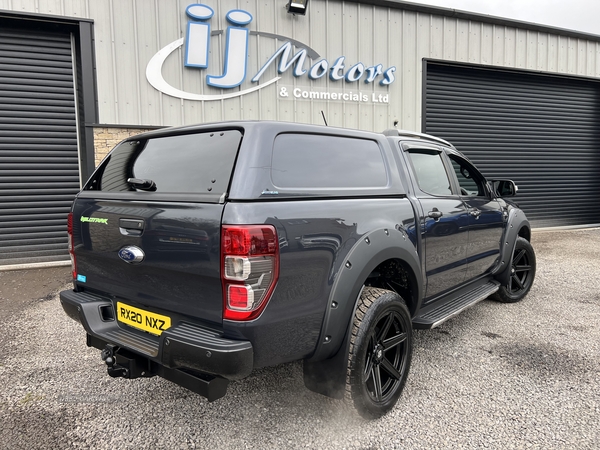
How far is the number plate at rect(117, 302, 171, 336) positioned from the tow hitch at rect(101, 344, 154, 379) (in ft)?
0.50

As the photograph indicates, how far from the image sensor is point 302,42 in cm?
814

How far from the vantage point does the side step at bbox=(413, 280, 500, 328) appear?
3.05 metres

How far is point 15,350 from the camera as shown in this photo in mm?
3668

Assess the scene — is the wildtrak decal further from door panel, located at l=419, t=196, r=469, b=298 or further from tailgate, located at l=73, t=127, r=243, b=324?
door panel, located at l=419, t=196, r=469, b=298

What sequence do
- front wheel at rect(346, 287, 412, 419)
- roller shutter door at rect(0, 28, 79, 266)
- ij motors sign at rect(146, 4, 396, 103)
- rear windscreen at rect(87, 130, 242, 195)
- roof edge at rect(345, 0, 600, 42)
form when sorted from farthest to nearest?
roof edge at rect(345, 0, 600, 42) → ij motors sign at rect(146, 4, 396, 103) → roller shutter door at rect(0, 28, 79, 266) → front wheel at rect(346, 287, 412, 419) → rear windscreen at rect(87, 130, 242, 195)

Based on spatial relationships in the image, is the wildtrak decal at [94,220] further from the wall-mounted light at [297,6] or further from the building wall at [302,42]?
the wall-mounted light at [297,6]

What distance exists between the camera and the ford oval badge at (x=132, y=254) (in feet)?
7.31

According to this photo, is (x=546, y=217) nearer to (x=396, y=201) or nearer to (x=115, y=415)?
(x=396, y=201)

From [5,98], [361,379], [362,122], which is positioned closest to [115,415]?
[361,379]

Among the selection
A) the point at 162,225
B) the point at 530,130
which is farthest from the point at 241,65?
the point at 530,130

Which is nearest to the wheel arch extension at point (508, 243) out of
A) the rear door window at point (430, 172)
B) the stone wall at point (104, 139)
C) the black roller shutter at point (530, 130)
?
the rear door window at point (430, 172)

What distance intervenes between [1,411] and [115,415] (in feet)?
2.48

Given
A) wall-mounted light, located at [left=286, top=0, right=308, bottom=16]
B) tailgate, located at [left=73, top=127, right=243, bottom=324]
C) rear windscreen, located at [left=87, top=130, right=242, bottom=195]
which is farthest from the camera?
wall-mounted light, located at [left=286, top=0, right=308, bottom=16]

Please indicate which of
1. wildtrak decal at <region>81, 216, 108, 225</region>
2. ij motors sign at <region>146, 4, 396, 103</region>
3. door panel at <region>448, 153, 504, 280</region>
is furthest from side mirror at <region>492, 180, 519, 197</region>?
ij motors sign at <region>146, 4, 396, 103</region>
